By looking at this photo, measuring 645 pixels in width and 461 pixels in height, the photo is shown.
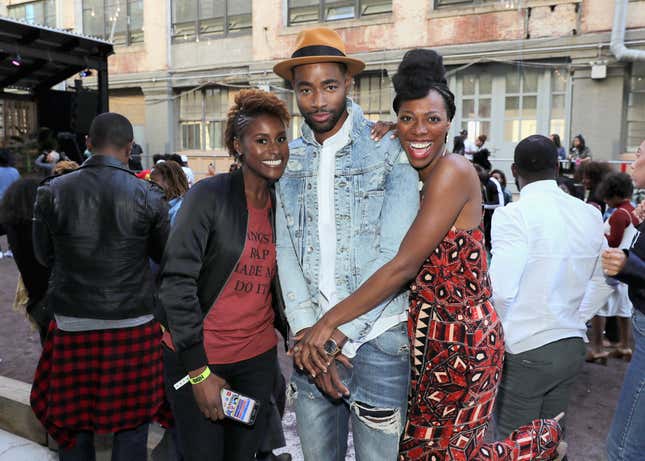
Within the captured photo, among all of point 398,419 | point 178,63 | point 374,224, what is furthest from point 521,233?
point 178,63

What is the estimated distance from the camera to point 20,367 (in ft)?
16.3

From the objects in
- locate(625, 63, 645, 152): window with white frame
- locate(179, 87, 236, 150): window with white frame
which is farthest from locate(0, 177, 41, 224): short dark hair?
locate(179, 87, 236, 150): window with white frame

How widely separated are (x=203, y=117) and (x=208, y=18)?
3.41m

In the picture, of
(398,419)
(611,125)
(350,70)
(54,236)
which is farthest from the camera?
(611,125)

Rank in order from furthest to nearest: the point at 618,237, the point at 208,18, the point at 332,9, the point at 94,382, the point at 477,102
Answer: the point at 208,18, the point at 332,9, the point at 477,102, the point at 618,237, the point at 94,382

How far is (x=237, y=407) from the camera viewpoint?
2285 millimetres

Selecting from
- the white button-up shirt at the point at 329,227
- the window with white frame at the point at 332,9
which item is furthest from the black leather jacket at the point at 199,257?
the window with white frame at the point at 332,9

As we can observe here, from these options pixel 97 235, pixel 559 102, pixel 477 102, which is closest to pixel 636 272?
pixel 97 235

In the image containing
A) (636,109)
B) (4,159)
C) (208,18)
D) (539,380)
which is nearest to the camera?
(539,380)

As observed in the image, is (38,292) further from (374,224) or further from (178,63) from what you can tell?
(178,63)

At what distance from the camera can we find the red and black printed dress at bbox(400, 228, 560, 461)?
6.38 ft

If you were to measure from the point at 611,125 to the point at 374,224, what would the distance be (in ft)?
42.3

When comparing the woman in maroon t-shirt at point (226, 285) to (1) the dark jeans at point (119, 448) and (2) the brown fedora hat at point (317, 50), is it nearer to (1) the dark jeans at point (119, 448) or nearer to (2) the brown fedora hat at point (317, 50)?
(2) the brown fedora hat at point (317, 50)

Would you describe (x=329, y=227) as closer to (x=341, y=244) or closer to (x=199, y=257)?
(x=341, y=244)
